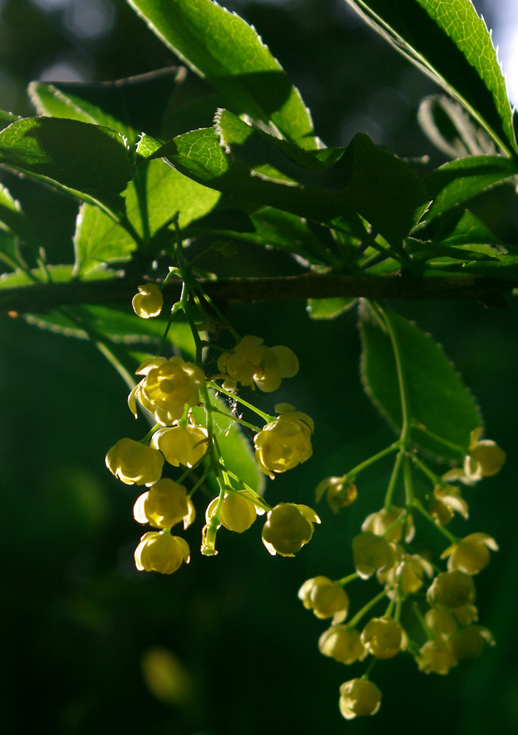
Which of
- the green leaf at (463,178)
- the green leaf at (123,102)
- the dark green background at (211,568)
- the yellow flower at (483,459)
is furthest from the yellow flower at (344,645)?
the dark green background at (211,568)

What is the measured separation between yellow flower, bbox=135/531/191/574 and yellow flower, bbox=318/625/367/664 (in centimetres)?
29

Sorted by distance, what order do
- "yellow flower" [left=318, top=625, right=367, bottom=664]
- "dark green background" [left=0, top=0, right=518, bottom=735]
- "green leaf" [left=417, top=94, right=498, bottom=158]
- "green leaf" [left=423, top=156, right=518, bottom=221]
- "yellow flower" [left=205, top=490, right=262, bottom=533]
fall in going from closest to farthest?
1. "yellow flower" [left=205, top=490, right=262, bottom=533]
2. "green leaf" [left=423, top=156, right=518, bottom=221]
3. "yellow flower" [left=318, top=625, right=367, bottom=664]
4. "green leaf" [left=417, top=94, right=498, bottom=158]
5. "dark green background" [left=0, top=0, right=518, bottom=735]

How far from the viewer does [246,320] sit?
89.4 inches

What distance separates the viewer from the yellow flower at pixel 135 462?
1.58ft

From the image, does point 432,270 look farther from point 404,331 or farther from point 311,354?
point 311,354

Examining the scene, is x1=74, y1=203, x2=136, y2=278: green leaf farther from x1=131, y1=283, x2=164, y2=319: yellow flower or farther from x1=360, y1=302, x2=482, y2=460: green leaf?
x1=360, y1=302, x2=482, y2=460: green leaf

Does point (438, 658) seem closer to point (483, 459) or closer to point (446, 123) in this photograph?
point (483, 459)

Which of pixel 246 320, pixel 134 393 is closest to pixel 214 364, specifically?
pixel 134 393

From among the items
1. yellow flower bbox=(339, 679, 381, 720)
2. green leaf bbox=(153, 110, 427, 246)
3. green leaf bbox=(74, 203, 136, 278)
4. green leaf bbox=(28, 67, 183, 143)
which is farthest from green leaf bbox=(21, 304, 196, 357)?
yellow flower bbox=(339, 679, 381, 720)

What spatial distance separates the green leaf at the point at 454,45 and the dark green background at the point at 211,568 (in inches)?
49.7

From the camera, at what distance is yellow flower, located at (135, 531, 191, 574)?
50 centimetres

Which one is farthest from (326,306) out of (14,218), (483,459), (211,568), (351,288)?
(211,568)

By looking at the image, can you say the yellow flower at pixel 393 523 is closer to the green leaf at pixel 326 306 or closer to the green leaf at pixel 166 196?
the green leaf at pixel 326 306

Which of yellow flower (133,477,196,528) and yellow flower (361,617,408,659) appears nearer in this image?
yellow flower (133,477,196,528)
